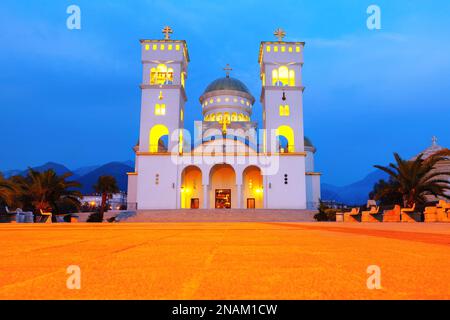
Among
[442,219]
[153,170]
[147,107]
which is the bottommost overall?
[442,219]

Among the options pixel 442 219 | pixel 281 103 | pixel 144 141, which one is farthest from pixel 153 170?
pixel 442 219

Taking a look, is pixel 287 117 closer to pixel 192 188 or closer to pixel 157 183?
pixel 192 188

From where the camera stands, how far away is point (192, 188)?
133 ft

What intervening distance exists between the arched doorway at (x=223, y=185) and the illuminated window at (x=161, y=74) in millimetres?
11268

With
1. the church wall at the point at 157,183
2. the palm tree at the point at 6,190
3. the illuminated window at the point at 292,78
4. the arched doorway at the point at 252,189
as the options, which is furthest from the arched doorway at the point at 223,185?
the palm tree at the point at 6,190

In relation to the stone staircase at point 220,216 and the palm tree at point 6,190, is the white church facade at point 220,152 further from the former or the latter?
the palm tree at point 6,190

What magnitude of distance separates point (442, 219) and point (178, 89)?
92.9 feet

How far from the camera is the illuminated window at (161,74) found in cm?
3828

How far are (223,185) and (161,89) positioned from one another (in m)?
12.8

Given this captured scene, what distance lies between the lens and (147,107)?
Answer: 124 feet

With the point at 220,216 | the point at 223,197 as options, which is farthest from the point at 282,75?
the point at 220,216

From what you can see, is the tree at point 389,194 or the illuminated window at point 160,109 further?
the illuminated window at point 160,109

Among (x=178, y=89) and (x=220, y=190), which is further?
(x=220, y=190)
